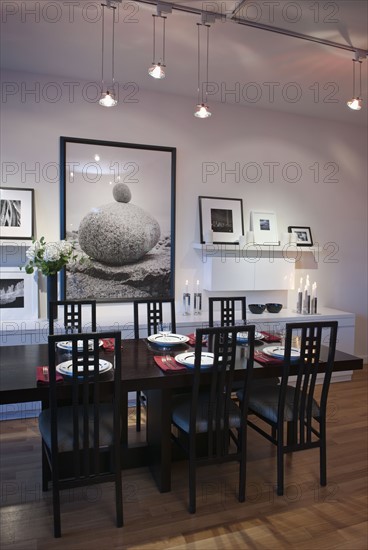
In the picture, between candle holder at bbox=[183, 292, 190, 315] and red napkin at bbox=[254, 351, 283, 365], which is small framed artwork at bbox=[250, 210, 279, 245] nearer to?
candle holder at bbox=[183, 292, 190, 315]

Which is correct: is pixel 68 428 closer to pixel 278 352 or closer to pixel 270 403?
pixel 270 403

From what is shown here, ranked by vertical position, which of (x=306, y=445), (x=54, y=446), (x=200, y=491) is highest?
(x=54, y=446)

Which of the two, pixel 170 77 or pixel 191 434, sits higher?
pixel 170 77

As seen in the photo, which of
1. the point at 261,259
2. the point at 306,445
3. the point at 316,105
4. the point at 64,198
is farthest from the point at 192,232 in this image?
the point at 306,445

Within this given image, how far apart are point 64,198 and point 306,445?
294cm

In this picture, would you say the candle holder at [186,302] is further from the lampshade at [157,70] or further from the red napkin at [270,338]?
the lampshade at [157,70]

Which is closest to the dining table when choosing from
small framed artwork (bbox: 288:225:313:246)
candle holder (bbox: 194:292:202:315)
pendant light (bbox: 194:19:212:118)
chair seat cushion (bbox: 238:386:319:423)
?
chair seat cushion (bbox: 238:386:319:423)

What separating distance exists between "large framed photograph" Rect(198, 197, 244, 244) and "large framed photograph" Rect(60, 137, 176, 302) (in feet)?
1.12

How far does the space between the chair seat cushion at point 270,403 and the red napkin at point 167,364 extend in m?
0.62

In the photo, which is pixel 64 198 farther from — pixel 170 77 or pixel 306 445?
pixel 306 445

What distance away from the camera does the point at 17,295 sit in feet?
12.4

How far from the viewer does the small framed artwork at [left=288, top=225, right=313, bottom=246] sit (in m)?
4.83

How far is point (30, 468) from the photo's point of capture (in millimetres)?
2715

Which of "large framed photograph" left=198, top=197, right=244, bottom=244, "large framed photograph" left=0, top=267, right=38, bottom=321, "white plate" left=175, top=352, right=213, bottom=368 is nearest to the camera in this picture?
"white plate" left=175, top=352, right=213, bottom=368
